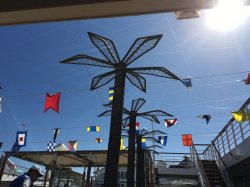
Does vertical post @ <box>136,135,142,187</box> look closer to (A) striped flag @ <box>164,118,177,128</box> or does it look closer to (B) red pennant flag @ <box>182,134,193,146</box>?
(A) striped flag @ <box>164,118,177,128</box>

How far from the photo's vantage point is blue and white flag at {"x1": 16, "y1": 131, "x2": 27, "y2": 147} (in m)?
19.3

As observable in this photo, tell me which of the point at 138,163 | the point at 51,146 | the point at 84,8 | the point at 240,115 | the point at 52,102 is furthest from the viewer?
the point at 51,146

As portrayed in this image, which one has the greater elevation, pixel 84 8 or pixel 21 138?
pixel 21 138

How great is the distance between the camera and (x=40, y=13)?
9.98 ft

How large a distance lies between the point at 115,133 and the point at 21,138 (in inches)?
571

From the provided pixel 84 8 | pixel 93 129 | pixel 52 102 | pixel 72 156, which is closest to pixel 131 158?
pixel 52 102

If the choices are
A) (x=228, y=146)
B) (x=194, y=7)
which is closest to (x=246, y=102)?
(x=228, y=146)

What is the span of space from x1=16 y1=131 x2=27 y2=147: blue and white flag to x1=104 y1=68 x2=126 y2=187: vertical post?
44.3 feet

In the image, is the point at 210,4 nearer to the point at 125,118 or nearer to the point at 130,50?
the point at 130,50

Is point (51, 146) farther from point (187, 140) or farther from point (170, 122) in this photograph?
point (187, 140)

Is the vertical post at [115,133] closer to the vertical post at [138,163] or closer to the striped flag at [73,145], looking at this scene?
the vertical post at [138,163]

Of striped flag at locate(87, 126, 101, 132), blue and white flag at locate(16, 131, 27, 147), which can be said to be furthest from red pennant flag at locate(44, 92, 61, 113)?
blue and white flag at locate(16, 131, 27, 147)

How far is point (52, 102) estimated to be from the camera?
1287 centimetres

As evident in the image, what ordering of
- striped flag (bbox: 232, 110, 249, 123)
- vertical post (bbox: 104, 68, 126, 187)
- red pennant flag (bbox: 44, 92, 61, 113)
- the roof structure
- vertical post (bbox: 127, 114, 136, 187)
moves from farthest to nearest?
the roof structure, red pennant flag (bbox: 44, 92, 61, 113), striped flag (bbox: 232, 110, 249, 123), vertical post (bbox: 127, 114, 136, 187), vertical post (bbox: 104, 68, 126, 187)
